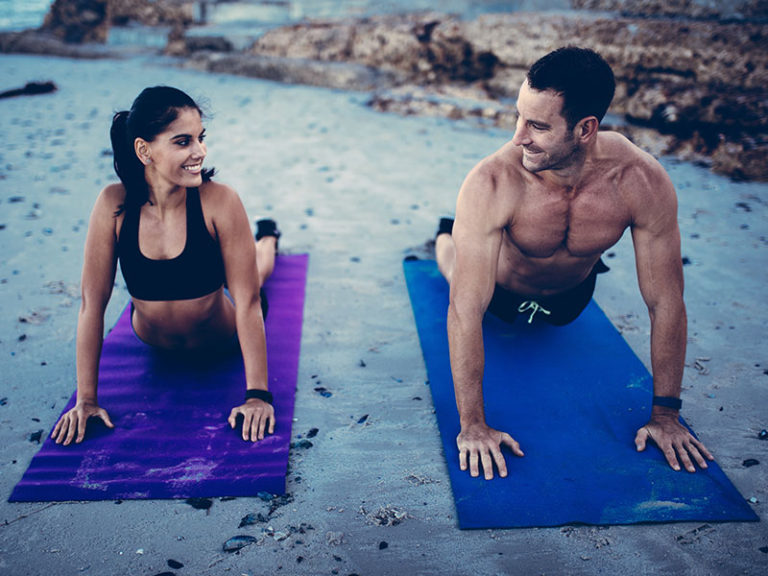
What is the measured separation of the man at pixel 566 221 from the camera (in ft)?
7.92

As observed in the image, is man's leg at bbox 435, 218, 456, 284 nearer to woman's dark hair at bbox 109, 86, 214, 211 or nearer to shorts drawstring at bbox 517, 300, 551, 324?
shorts drawstring at bbox 517, 300, 551, 324

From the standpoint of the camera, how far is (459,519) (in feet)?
7.27

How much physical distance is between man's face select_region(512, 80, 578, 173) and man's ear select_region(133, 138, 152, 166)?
1546 mm

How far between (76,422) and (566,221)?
7.85 ft

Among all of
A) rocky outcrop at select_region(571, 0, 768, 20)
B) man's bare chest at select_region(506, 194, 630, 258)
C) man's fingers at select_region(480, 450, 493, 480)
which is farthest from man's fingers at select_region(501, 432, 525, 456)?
rocky outcrop at select_region(571, 0, 768, 20)

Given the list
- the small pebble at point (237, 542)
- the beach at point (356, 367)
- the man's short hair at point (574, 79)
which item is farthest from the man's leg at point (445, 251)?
the small pebble at point (237, 542)

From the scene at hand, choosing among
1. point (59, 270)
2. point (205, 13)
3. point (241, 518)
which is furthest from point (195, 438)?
point (205, 13)

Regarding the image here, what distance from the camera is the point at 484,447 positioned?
8.10 ft

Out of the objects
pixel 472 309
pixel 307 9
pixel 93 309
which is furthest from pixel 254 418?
pixel 307 9

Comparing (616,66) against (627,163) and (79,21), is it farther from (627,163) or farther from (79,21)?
(79,21)

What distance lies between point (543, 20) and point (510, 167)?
19.7ft

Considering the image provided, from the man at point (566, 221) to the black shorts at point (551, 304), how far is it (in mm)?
528

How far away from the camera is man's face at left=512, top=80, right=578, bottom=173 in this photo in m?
2.35

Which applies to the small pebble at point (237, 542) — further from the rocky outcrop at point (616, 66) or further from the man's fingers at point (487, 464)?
the rocky outcrop at point (616, 66)
